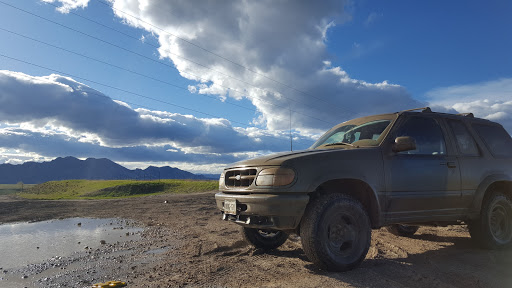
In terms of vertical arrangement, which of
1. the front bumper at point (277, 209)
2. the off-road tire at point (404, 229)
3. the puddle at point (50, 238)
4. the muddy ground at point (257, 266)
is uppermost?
the front bumper at point (277, 209)

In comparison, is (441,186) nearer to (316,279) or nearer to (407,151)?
(407,151)

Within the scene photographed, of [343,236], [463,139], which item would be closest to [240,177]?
[343,236]

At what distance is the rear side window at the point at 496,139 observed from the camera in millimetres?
5445

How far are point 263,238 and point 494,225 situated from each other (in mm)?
3838

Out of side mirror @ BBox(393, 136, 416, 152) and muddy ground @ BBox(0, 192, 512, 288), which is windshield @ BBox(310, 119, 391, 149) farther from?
muddy ground @ BBox(0, 192, 512, 288)

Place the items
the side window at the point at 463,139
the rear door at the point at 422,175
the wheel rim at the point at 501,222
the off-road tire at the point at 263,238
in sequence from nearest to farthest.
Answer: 1. the rear door at the point at 422,175
2. the off-road tire at the point at 263,238
3. the side window at the point at 463,139
4. the wheel rim at the point at 501,222

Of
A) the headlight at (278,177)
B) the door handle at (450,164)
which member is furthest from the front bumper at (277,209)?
the door handle at (450,164)

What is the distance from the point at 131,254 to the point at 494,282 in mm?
5012

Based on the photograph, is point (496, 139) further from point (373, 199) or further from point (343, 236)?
point (343, 236)

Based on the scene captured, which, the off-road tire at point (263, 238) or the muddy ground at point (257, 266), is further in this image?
the off-road tire at point (263, 238)

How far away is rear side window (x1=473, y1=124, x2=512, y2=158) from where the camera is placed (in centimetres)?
545

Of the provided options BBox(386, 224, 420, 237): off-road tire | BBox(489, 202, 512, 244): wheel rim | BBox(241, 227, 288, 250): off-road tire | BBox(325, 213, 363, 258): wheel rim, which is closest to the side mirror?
BBox(325, 213, 363, 258): wheel rim

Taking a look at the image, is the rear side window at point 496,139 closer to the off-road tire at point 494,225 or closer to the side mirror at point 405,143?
the off-road tire at point 494,225

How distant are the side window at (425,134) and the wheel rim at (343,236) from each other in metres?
1.47
